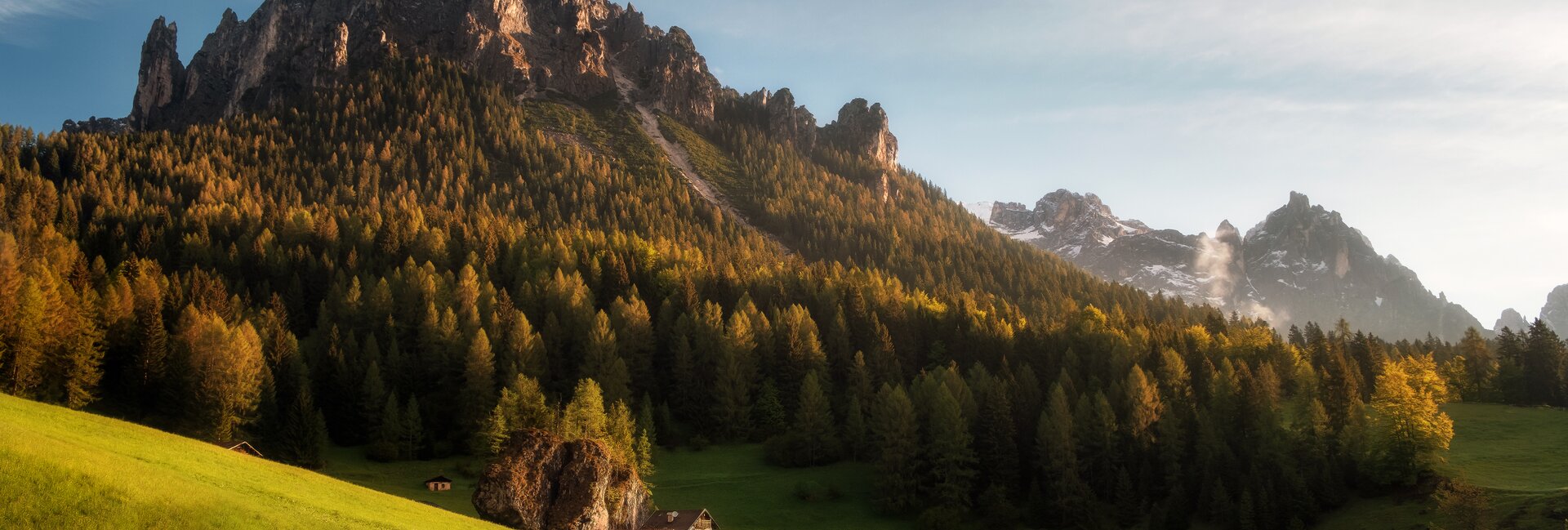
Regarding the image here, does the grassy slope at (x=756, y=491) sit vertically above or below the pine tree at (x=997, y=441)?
below

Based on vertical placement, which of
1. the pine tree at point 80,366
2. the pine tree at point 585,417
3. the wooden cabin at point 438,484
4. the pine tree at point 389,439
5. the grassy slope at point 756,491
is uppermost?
the pine tree at point 80,366

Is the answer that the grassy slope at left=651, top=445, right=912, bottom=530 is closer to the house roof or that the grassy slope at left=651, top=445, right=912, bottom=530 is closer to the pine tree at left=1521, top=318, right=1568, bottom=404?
the house roof

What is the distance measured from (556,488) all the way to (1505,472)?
75.9m

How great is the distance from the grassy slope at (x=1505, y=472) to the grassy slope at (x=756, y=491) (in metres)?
37.4

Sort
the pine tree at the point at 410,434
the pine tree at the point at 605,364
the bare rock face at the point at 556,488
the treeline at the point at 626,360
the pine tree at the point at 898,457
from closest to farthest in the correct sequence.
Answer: the bare rock face at the point at 556,488 < the treeline at the point at 626,360 < the pine tree at the point at 898,457 < the pine tree at the point at 410,434 < the pine tree at the point at 605,364

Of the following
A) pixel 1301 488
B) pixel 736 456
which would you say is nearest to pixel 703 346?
Answer: pixel 736 456

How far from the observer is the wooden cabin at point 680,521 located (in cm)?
6594

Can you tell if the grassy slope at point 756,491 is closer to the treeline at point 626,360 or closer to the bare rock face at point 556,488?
the treeline at point 626,360

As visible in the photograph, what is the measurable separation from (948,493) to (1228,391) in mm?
32411

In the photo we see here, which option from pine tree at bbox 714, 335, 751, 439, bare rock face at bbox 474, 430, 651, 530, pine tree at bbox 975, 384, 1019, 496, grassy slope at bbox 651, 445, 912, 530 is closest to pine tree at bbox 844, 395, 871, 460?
grassy slope at bbox 651, 445, 912, 530

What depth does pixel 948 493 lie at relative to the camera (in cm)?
8481

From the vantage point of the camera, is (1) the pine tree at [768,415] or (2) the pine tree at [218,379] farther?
(1) the pine tree at [768,415]

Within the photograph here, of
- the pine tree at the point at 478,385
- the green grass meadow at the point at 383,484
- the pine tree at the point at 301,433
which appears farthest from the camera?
the pine tree at the point at 478,385

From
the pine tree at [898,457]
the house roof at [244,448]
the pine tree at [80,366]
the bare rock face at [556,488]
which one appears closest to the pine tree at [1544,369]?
the pine tree at [898,457]
